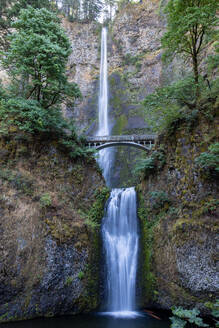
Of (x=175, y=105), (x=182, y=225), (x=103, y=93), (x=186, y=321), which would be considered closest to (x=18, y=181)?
(x=182, y=225)

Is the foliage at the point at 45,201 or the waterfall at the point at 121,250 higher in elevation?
the foliage at the point at 45,201

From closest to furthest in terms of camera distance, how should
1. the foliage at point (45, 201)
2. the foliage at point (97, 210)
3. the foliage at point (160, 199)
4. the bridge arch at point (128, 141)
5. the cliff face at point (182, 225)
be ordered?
the cliff face at point (182, 225), the foliage at point (45, 201), the foliage at point (160, 199), the foliage at point (97, 210), the bridge arch at point (128, 141)

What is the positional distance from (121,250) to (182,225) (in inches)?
151

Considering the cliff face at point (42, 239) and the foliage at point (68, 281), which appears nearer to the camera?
the cliff face at point (42, 239)

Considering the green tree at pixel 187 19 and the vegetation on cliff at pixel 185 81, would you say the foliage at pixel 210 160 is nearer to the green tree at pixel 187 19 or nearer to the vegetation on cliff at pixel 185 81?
the vegetation on cliff at pixel 185 81

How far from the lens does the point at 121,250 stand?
11273 millimetres

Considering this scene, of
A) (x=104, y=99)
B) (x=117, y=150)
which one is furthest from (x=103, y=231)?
(x=104, y=99)

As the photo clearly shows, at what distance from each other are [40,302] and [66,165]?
289 inches

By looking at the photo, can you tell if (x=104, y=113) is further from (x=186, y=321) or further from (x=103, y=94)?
(x=186, y=321)

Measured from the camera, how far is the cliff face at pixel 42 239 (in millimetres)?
8445

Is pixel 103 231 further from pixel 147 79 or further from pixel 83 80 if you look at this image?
pixel 83 80

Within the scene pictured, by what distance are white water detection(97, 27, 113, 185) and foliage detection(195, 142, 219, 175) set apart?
15.7m

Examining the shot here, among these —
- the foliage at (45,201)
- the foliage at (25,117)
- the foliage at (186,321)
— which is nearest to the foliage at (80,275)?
the foliage at (45,201)

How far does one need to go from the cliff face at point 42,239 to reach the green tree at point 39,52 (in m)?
3.81
